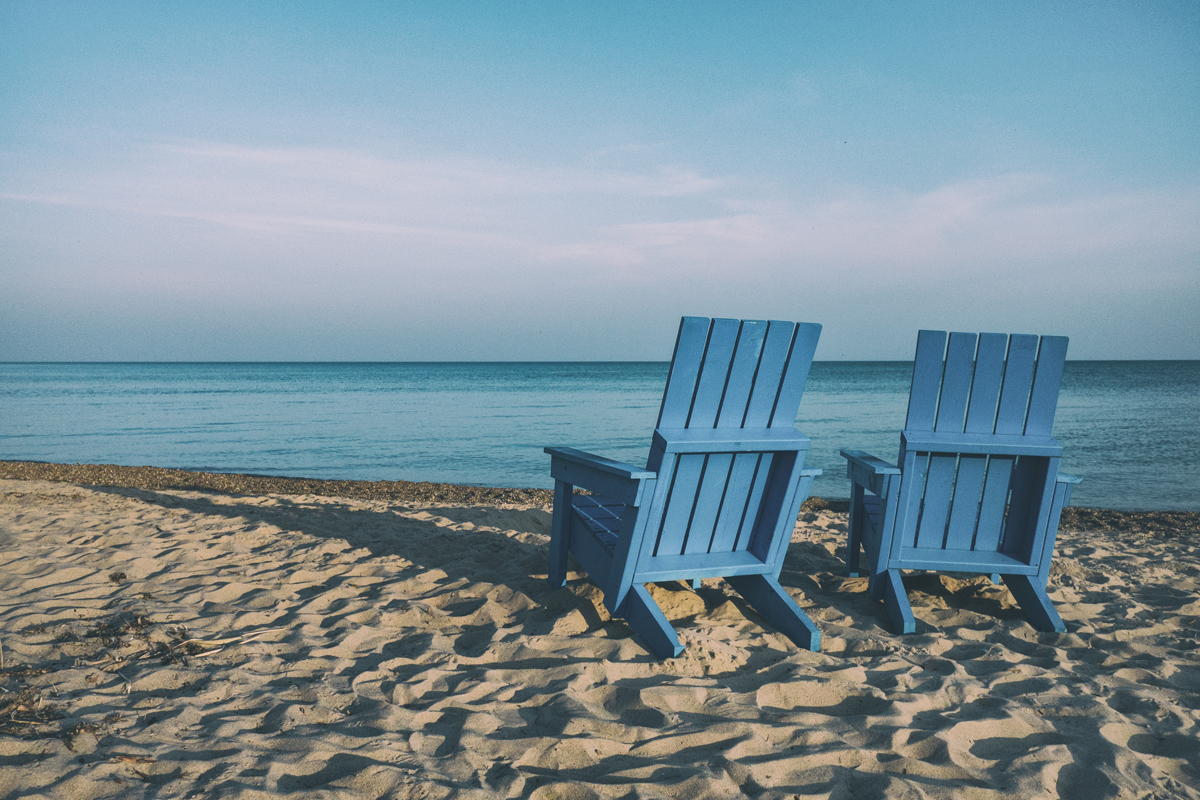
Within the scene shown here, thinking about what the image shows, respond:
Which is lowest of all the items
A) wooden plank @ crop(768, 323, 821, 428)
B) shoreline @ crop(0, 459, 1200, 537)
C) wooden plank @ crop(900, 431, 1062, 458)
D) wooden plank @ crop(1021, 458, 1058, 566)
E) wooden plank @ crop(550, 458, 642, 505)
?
shoreline @ crop(0, 459, 1200, 537)

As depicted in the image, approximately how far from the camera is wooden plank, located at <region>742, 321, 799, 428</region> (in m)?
2.68

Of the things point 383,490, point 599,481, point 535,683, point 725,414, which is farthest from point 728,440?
point 383,490

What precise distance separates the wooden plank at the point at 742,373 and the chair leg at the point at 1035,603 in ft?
5.34

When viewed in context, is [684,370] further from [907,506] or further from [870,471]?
[907,506]

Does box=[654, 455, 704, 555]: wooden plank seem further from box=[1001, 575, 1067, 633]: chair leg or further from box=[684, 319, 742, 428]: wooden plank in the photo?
box=[1001, 575, 1067, 633]: chair leg

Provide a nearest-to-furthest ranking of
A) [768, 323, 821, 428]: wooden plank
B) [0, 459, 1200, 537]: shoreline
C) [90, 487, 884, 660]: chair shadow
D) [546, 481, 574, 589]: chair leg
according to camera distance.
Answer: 1. [768, 323, 821, 428]: wooden plank
2. [90, 487, 884, 660]: chair shadow
3. [546, 481, 574, 589]: chair leg
4. [0, 459, 1200, 537]: shoreline

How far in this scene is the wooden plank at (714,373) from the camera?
259 centimetres

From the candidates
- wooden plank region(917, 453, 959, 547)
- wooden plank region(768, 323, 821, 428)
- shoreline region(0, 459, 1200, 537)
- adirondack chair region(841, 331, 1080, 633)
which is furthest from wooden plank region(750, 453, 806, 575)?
shoreline region(0, 459, 1200, 537)

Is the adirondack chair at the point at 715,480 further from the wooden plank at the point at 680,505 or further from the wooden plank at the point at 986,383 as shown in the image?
→ the wooden plank at the point at 986,383

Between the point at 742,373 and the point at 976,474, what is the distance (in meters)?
1.35

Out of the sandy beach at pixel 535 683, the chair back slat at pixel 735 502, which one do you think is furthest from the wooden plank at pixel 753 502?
the sandy beach at pixel 535 683

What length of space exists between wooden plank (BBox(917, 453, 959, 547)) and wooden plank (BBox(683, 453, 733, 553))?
3.51ft

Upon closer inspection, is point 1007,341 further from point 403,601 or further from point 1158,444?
point 1158,444

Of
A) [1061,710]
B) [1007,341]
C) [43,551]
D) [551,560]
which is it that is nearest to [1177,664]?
[1061,710]
